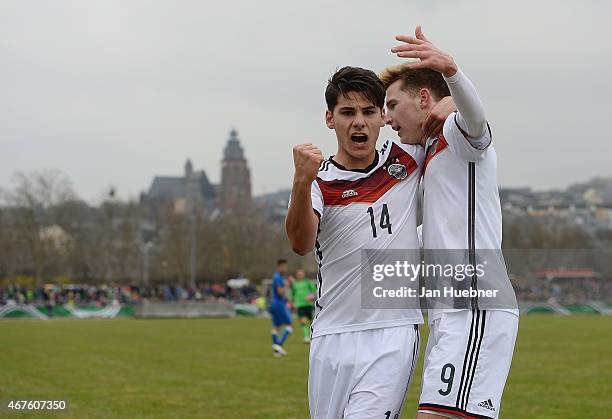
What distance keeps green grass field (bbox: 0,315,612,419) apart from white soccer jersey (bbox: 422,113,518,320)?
7.64 metres

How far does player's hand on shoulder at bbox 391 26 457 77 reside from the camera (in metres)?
4.81

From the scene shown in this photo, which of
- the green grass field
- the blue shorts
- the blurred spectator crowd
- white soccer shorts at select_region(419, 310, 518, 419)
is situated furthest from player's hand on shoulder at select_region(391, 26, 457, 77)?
the blurred spectator crowd

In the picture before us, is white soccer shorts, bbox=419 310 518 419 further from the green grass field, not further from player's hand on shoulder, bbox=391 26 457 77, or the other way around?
the green grass field

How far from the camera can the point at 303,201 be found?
16.1 feet

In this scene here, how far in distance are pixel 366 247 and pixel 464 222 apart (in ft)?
1.94

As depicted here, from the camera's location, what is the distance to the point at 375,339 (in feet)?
17.5

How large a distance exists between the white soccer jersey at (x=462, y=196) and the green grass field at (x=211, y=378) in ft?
25.1

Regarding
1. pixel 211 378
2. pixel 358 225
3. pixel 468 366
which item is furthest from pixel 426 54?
pixel 211 378

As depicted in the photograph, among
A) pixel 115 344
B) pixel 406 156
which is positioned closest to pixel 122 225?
pixel 115 344

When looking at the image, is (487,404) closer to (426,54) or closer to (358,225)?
(358,225)

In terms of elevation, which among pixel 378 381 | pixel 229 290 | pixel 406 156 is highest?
pixel 406 156

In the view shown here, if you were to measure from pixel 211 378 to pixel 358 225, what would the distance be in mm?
12562

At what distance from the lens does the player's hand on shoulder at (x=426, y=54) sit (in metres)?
4.81

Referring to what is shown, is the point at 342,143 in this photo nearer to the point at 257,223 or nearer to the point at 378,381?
the point at 378,381
